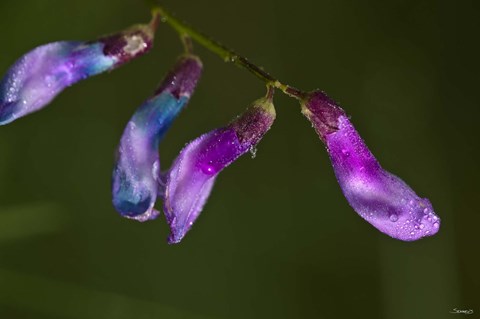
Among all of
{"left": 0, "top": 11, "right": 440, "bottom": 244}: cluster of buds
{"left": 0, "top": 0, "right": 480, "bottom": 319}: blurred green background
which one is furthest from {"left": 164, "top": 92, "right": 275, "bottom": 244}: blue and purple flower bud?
{"left": 0, "top": 0, "right": 480, "bottom": 319}: blurred green background

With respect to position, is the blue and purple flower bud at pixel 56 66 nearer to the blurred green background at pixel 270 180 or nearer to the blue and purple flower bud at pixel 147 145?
the blue and purple flower bud at pixel 147 145

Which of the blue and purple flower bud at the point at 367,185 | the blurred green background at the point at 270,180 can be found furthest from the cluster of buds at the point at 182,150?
the blurred green background at the point at 270,180

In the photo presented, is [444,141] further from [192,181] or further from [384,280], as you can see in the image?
[192,181]

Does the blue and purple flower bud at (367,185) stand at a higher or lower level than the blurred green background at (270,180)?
lower

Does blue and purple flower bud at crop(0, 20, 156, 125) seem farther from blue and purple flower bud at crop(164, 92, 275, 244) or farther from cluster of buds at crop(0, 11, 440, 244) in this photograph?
blue and purple flower bud at crop(164, 92, 275, 244)

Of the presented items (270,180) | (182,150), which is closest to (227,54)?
(182,150)

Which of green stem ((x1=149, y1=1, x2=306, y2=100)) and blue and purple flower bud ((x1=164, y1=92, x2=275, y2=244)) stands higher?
green stem ((x1=149, y1=1, x2=306, y2=100))

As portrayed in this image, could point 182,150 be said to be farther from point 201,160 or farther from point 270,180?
point 270,180
